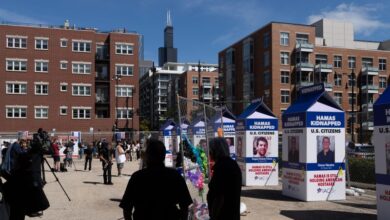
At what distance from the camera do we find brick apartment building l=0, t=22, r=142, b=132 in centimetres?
7238

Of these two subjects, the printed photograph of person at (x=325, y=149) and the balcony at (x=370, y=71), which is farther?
the balcony at (x=370, y=71)

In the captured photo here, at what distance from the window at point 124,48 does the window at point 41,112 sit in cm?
1436

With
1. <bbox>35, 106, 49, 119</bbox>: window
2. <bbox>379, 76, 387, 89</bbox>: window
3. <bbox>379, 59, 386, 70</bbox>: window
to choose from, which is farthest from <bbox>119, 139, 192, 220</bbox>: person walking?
<bbox>379, 59, 386, 70</bbox>: window

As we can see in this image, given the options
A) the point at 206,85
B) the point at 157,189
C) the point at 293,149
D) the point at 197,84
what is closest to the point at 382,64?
the point at 206,85

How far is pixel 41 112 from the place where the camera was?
242 feet

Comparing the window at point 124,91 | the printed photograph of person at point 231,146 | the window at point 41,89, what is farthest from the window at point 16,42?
the printed photograph of person at point 231,146

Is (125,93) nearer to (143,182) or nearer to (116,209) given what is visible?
(116,209)

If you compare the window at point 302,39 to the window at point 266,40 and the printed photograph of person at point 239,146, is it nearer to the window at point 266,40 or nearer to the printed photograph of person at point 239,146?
the window at point 266,40

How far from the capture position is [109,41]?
80062 millimetres

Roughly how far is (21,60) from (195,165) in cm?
6800

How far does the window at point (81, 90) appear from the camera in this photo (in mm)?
75750

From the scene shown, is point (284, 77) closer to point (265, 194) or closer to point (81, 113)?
point (81, 113)

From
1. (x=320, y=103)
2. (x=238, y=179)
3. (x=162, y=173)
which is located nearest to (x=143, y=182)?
(x=162, y=173)

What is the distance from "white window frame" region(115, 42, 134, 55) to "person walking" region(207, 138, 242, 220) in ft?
246
